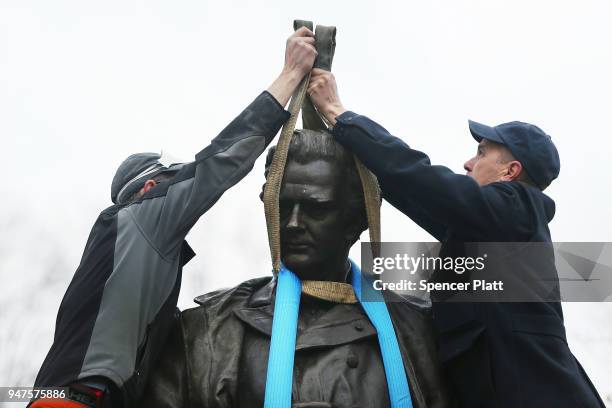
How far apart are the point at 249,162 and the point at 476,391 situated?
1.60 meters

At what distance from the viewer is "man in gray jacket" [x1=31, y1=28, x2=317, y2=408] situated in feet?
12.5

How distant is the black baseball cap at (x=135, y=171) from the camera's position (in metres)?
4.79

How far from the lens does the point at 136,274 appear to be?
3971 mm

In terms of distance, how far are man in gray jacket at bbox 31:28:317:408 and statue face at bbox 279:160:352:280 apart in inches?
10.4

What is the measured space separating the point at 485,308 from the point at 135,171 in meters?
2.11

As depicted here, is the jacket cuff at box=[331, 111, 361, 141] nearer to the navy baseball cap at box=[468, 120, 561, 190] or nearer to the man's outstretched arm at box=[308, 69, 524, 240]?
the man's outstretched arm at box=[308, 69, 524, 240]

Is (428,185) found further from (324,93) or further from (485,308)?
(324,93)

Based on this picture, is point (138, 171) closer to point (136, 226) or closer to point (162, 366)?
point (136, 226)

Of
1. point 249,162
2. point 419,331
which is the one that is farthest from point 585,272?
point 249,162

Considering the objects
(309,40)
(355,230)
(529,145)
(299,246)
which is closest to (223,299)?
(299,246)

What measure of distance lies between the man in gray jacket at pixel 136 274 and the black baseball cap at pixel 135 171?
0.30 metres

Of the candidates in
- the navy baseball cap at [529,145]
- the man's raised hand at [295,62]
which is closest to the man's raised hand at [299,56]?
the man's raised hand at [295,62]

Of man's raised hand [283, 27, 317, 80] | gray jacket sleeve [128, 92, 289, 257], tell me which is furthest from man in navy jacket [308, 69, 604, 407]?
gray jacket sleeve [128, 92, 289, 257]

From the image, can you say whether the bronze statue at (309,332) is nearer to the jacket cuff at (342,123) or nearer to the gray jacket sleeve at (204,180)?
the jacket cuff at (342,123)
